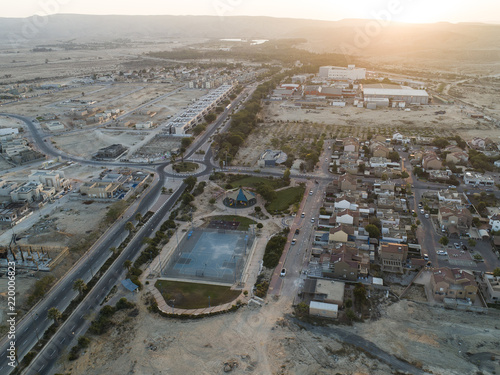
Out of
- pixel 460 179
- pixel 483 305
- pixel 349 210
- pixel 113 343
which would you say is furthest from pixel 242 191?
pixel 460 179

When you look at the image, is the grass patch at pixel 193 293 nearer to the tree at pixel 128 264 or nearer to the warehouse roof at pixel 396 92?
the tree at pixel 128 264

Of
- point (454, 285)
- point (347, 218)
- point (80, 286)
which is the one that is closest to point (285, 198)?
point (347, 218)

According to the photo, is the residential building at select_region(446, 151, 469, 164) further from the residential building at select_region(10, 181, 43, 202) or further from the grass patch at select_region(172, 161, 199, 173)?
the residential building at select_region(10, 181, 43, 202)

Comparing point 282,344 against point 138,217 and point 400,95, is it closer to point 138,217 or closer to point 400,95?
point 138,217

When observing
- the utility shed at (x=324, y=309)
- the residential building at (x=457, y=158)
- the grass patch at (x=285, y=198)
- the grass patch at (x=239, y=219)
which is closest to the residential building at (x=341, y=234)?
the grass patch at (x=285, y=198)

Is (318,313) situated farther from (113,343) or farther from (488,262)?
(488,262)

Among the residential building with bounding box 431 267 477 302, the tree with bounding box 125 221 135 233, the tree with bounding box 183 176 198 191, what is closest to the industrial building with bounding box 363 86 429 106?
the tree with bounding box 183 176 198 191
